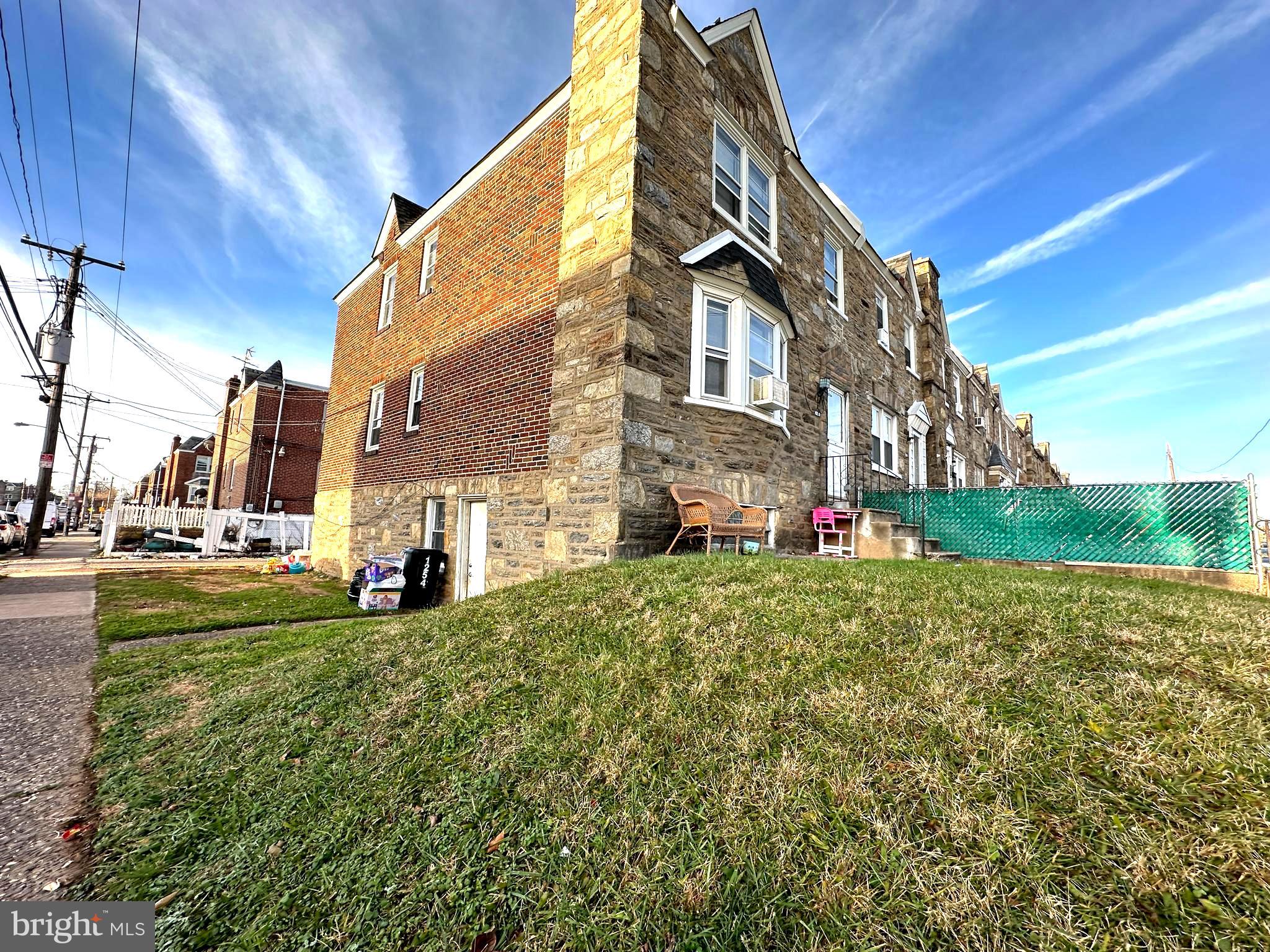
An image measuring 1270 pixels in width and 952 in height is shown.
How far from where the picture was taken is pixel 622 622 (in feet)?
12.9

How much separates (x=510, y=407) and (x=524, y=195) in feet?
12.1

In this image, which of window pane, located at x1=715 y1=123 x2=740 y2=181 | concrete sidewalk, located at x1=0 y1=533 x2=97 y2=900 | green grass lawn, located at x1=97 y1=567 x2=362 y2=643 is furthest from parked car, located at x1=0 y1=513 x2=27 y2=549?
window pane, located at x1=715 y1=123 x2=740 y2=181

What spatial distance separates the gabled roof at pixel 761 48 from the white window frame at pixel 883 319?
5119 mm

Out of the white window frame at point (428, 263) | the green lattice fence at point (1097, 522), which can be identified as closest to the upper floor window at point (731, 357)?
the green lattice fence at point (1097, 522)

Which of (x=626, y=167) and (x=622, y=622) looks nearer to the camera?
(x=622, y=622)

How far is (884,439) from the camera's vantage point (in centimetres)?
1342

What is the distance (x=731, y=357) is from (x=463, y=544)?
559cm

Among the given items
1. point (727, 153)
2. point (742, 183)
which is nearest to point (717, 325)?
point (742, 183)

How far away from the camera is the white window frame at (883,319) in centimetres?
1373

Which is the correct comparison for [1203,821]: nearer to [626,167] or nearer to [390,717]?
[390,717]

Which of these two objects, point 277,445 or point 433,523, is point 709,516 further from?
point 277,445

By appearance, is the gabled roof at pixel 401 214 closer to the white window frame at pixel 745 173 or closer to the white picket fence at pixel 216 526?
the white window frame at pixel 745 173

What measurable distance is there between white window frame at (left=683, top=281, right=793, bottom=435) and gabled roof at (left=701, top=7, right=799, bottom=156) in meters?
4.11

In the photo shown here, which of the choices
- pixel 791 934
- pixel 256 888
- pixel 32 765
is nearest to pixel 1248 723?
pixel 791 934
